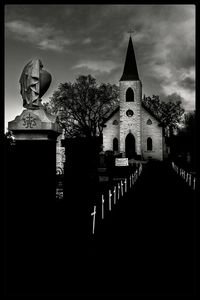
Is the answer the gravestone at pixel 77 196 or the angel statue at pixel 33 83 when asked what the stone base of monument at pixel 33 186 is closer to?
the angel statue at pixel 33 83

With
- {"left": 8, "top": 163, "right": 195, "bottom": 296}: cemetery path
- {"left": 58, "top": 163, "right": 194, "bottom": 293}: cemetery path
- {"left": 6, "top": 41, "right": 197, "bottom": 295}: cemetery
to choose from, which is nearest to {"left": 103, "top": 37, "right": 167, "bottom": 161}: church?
{"left": 58, "top": 163, "right": 194, "bottom": 293}: cemetery path

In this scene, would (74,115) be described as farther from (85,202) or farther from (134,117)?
(85,202)

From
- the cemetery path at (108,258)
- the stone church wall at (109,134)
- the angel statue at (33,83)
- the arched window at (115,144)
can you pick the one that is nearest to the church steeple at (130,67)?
the stone church wall at (109,134)

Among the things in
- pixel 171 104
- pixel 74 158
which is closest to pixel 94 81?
pixel 171 104

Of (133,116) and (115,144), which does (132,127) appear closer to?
(133,116)

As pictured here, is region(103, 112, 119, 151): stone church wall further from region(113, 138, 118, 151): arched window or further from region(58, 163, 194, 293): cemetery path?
region(58, 163, 194, 293): cemetery path

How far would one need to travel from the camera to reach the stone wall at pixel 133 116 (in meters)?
47.3

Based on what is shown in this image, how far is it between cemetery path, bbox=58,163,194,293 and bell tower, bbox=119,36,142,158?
36.6m

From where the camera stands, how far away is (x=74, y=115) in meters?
51.0

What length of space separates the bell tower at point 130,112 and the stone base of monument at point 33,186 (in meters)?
40.1

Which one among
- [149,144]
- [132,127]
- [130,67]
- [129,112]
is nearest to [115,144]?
[132,127]

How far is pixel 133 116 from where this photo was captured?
48062mm

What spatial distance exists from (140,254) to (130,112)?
A: 43.1m

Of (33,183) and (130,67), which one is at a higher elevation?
(130,67)
